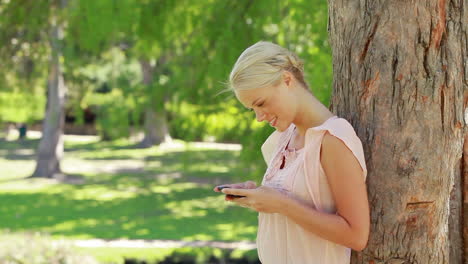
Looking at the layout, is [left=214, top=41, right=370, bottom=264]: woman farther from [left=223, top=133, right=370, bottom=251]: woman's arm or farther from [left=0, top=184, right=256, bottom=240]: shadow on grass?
[left=0, top=184, right=256, bottom=240]: shadow on grass

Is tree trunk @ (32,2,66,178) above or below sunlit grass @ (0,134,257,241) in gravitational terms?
above

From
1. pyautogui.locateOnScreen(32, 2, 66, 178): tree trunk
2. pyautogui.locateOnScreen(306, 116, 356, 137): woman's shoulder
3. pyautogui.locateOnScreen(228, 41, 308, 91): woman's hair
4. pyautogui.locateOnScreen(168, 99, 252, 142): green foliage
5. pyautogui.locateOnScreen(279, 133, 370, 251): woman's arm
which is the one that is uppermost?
pyautogui.locateOnScreen(228, 41, 308, 91): woman's hair

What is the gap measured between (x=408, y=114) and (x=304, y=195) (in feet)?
1.53

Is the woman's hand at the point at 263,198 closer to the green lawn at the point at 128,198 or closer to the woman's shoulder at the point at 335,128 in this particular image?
the woman's shoulder at the point at 335,128

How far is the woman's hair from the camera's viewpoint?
7.20 ft

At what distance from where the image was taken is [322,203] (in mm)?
2283

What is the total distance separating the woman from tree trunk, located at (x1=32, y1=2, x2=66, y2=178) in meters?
20.8

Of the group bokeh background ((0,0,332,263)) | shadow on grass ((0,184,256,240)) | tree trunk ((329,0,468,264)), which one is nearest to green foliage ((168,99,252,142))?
bokeh background ((0,0,332,263))

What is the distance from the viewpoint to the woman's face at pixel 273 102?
2244 millimetres

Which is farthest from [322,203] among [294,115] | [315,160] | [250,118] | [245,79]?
[250,118]

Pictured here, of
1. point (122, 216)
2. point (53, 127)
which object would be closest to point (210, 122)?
point (122, 216)

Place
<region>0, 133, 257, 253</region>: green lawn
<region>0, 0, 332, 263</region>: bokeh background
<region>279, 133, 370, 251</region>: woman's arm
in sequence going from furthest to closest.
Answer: <region>0, 133, 257, 253</region>: green lawn → <region>0, 0, 332, 263</region>: bokeh background → <region>279, 133, 370, 251</region>: woman's arm

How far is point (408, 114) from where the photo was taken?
2.38 metres

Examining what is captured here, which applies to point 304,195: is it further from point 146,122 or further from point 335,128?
point 146,122
